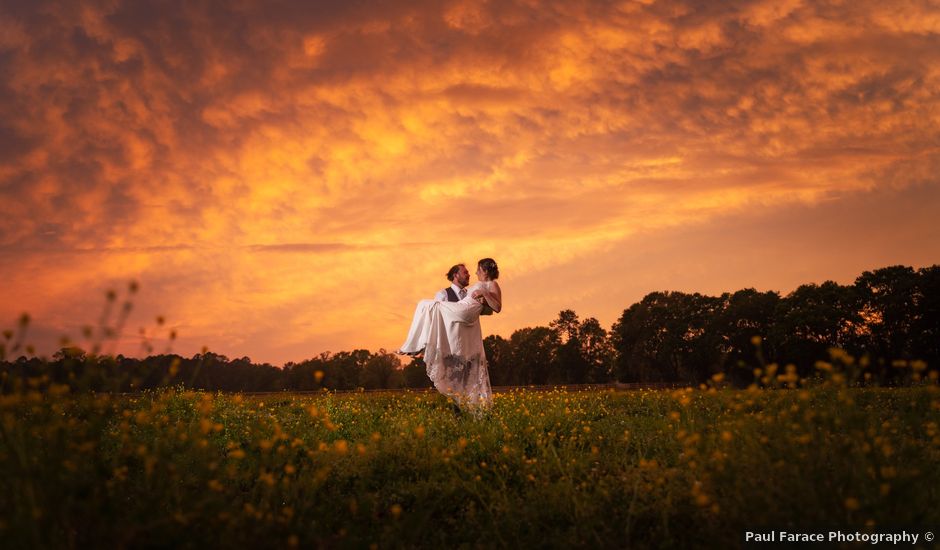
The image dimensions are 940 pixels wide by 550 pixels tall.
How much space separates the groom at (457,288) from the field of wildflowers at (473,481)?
233 cm

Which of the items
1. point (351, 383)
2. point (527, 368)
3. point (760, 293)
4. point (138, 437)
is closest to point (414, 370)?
point (351, 383)

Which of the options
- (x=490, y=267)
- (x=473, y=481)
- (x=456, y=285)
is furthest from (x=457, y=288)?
(x=473, y=481)

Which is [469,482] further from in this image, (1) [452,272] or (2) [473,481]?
(1) [452,272]

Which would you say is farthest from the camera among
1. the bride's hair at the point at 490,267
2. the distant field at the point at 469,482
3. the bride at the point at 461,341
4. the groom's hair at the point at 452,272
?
the groom's hair at the point at 452,272

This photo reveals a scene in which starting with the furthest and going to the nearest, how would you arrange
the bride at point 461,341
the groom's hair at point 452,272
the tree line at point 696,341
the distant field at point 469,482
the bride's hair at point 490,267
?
the tree line at point 696,341
the groom's hair at point 452,272
the bride's hair at point 490,267
the bride at point 461,341
the distant field at point 469,482

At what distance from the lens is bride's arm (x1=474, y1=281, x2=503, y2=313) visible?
10969 millimetres

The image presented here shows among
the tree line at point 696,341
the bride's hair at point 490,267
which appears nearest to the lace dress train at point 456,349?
the bride's hair at point 490,267

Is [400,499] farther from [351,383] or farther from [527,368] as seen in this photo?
[527,368]

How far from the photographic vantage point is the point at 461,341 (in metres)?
11.0

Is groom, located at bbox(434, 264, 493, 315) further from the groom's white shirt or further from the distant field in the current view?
the distant field

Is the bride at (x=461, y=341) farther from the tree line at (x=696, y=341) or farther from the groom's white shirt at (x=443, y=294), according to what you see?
the tree line at (x=696, y=341)

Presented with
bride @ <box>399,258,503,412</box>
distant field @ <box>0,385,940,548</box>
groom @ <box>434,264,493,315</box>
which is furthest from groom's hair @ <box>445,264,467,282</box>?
distant field @ <box>0,385,940,548</box>

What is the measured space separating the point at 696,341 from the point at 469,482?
48892 millimetres

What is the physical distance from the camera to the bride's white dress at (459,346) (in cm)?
1097
